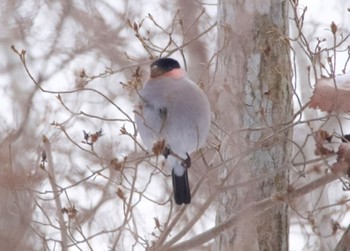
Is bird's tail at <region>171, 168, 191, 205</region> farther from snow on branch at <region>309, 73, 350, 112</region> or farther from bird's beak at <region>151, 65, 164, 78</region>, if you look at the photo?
snow on branch at <region>309, 73, 350, 112</region>

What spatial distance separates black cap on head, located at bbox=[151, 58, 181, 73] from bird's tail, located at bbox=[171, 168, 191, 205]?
420 millimetres

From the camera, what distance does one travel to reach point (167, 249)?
9.96 ft

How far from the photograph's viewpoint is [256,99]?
12.4ft

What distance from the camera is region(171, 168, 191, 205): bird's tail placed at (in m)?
3.28

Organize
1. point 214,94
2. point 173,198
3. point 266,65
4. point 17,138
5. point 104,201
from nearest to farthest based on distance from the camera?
point 173,198 < point 214,94 < point 266,65 < point 17,138 < point 104,201

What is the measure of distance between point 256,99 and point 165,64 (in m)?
0.58

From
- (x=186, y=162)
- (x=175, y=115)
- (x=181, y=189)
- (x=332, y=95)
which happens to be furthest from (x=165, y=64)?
(x=332, y=95)

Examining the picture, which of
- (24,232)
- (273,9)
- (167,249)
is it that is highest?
(273,9)

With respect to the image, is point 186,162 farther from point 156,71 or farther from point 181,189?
point 156,71

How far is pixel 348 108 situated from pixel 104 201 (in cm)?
226

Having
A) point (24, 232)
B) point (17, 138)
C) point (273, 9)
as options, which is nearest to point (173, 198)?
point (24, 232)

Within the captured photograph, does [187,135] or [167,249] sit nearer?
[167,249]

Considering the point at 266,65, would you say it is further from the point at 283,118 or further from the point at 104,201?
the point at 104,201

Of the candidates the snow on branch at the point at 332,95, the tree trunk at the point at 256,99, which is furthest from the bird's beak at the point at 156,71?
the snow on branch at the point at 332,95
